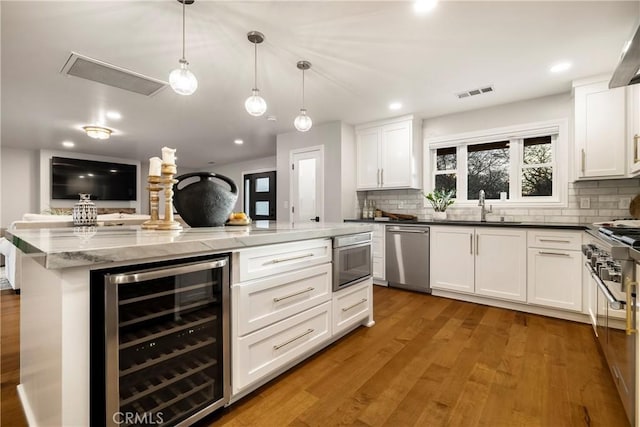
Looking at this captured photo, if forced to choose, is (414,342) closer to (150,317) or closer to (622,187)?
(150,317)

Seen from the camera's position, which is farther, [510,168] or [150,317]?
[510,168]

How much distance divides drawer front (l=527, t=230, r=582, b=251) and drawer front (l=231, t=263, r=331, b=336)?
222 centimetres

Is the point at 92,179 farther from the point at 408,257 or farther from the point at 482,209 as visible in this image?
the point at 482,209

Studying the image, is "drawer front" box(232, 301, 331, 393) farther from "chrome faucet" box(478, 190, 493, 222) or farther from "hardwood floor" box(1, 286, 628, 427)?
"chrome faucet" box(478, 190, 493, 222)

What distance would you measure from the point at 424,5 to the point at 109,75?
280cm

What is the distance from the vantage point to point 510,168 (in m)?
3.67

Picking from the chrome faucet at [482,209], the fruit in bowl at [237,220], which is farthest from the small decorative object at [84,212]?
the chrome faucet at [482,209]

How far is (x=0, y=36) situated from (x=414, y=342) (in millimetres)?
3865

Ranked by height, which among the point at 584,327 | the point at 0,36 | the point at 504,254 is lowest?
the point at 584,327

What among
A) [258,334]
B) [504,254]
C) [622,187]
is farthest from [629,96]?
[258,334]

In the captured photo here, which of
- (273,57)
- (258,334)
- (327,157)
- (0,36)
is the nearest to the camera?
(258,334)

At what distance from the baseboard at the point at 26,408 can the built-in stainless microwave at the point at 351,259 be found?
1.63 meters

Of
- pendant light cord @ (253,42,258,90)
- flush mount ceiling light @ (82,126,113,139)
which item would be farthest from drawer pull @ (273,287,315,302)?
flush mount ceiling light @ (82,126,113,139)

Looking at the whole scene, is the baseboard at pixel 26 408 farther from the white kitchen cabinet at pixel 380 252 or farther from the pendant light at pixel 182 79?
the white kitchen cabinet at pixel 380 252
